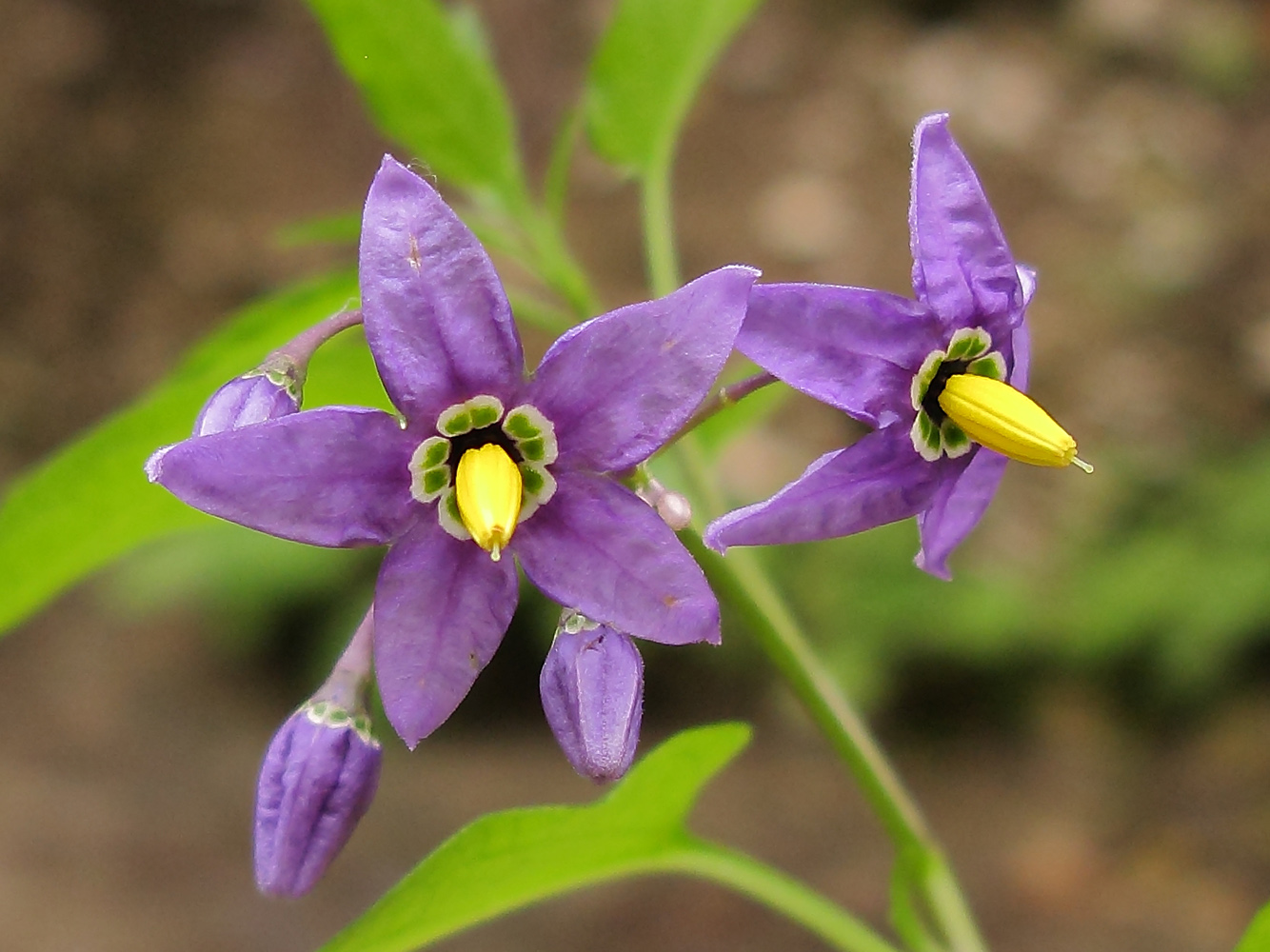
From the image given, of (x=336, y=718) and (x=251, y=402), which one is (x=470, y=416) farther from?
(x=336, y=718)

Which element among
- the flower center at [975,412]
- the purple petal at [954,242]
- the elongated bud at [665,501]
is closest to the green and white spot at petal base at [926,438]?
the flower center at [975,412]

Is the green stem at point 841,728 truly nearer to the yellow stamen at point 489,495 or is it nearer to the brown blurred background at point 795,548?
the yellow stamen at point 489,495

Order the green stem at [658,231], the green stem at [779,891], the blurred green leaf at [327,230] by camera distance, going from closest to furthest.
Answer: the green stem at [779,891]
the green stem at [658,231]
the blurred green leaf at [327,230]

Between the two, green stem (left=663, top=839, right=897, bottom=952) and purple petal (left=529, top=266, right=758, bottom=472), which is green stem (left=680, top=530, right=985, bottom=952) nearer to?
green stem (left=663, top=839, right=897, bottom=952)

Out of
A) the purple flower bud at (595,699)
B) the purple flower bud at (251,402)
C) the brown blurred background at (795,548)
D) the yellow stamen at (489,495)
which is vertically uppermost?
the purple flower bud at (251,402)

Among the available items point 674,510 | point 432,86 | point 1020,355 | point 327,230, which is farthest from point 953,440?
point 327,230

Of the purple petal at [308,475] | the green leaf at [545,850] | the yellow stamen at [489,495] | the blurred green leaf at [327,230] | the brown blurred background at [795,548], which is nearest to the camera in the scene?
the purple petal at [308,475]

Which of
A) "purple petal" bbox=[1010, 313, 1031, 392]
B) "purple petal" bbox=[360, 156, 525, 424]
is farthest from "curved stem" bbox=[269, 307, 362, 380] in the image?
"purple petal" bbox=[1010, 313, 1031, 392]
